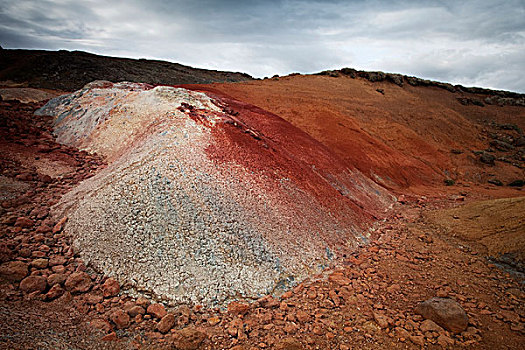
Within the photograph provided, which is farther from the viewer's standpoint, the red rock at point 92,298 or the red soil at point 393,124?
the red soil at point 393,124

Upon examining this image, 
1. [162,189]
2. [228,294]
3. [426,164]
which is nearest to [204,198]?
[162,189]

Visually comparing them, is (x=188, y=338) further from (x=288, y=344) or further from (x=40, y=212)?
(x=40, y=212)

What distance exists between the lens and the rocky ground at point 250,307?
2348 millimetres

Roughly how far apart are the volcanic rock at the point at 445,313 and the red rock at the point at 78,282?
3482 mm

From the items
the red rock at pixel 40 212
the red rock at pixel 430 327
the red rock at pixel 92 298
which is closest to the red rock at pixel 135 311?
the red rock at pixel 92 298

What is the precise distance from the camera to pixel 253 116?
673 cm

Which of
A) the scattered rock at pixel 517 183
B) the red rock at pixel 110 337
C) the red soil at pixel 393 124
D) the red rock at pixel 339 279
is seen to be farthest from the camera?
the scattered rock at pixel 517 183

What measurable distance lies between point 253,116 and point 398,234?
13.7ft

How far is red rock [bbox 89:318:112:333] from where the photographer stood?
234 centimetres

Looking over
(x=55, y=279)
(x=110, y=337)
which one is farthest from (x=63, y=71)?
(x=110, y=337)

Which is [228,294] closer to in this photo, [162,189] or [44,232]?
[162,189]

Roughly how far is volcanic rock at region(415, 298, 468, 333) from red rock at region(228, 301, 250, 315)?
186 centimetres

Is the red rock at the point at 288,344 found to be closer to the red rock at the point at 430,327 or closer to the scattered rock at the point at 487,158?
the red rock at the point at 430,327

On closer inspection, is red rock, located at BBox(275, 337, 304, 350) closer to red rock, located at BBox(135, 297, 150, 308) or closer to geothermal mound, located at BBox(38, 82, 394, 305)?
geothermal mound, located at BBox(38, 82, 394, 305)
